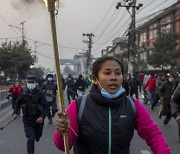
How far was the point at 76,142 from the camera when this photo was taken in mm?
2922

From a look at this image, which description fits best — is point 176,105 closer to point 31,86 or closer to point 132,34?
point 31,86

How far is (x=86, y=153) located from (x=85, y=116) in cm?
26

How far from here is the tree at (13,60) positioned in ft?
152

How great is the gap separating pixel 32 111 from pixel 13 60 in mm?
40864

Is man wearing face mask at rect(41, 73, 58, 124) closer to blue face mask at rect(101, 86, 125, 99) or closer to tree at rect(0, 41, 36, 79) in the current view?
blue face mask at rect(101, 86, 125, 99)

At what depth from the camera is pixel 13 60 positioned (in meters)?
46.9

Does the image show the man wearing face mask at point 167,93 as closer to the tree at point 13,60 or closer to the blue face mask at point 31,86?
the blue face mask at point 31,86

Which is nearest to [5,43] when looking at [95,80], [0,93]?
[0,93]

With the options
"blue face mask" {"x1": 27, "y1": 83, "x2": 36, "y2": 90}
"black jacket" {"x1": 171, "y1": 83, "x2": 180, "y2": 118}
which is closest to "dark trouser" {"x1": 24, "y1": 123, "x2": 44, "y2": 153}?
"blue face mask" {"x1": 27, "y1": 83, "x2": 36, "y2": 90}

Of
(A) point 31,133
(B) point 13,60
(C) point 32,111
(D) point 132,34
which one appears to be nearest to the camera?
(A) point 31,133

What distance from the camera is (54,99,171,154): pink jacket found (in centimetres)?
280

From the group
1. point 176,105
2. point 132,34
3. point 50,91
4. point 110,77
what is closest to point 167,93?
point 50,91

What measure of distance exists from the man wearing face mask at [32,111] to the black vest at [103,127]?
405 cm

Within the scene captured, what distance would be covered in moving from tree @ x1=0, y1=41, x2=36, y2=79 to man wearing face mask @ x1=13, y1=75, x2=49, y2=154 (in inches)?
1555
